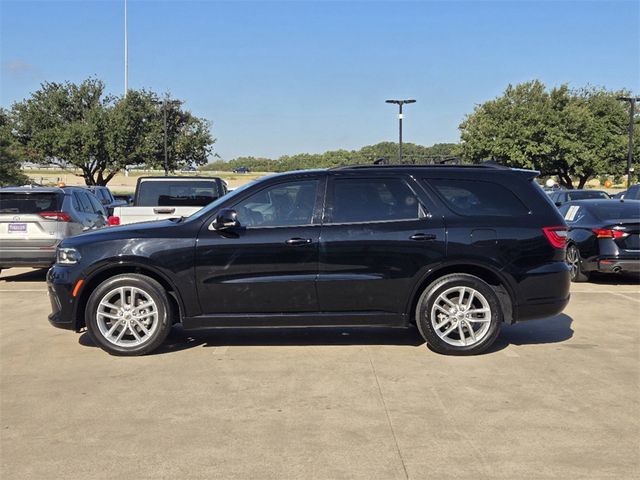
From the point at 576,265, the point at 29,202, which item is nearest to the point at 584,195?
the point at 576,265

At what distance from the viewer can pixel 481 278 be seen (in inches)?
246

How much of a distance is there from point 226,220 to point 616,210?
7835 mm

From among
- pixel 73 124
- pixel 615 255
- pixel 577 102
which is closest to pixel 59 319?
pixel 615 255

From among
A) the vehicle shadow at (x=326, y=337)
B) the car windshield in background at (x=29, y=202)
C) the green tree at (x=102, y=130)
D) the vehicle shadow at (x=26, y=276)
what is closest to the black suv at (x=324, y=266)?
the vehicle shadow at (x=326, y=337)

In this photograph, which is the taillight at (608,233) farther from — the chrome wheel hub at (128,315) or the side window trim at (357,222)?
the chrome wheel hub at (128,315)

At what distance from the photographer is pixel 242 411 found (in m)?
4.61

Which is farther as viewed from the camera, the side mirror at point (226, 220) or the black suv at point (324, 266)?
the black suv at point (324, 266)

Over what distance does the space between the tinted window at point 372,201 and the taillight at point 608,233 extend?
5497mm

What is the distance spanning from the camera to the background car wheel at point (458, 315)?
608cm

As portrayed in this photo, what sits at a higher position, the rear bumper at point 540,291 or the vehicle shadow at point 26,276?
the rear bumper at point 540,291

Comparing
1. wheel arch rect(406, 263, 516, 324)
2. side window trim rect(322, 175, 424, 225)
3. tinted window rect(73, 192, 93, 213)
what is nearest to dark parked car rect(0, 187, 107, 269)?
tinted window rect(73, 192, 93, 213)

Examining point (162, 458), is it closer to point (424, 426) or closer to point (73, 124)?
point (424, 426)

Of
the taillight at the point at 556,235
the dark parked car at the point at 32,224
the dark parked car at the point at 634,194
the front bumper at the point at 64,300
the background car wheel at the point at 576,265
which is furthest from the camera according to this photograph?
the dark parked car at the point at 634,194

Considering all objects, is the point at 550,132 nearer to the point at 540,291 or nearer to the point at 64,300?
the point at 540,291
